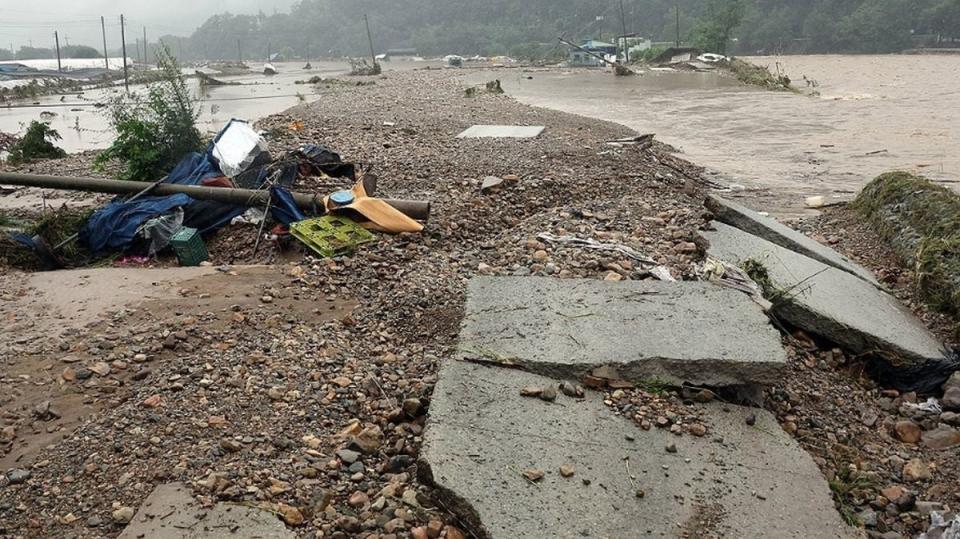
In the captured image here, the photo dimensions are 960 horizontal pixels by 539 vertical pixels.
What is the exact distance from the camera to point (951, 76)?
93.9 ft

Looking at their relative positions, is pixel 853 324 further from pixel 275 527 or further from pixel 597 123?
pixel 597 123

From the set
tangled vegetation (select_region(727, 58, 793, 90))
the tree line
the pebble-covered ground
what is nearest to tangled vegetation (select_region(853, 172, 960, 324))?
the pebble-covered ground

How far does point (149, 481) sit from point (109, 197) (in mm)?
5930

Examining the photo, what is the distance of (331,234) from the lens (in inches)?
208

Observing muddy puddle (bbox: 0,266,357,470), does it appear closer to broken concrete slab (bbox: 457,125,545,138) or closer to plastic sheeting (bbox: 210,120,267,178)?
plastic sheeting (bbox: 210,120,267,178)

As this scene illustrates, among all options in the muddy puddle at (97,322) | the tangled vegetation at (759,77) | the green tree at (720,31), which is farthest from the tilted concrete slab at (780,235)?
the green tree at (720,31)

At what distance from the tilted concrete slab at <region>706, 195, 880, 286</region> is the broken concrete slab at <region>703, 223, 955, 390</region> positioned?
263mm

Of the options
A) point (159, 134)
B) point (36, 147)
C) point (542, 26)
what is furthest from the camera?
A: point (542, 26)

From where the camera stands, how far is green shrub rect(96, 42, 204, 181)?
7688 millimetres

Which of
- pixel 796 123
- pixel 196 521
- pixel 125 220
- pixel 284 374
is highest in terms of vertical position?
pixel 796 123

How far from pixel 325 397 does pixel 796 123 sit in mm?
15781

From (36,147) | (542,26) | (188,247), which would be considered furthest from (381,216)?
(542,26)

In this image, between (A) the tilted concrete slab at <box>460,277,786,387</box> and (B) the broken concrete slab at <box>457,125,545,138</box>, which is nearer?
(A) the tilted concrete slab at <box>460,277,786,387</box>

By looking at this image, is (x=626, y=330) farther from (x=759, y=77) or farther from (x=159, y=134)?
(x=759, y=77)
